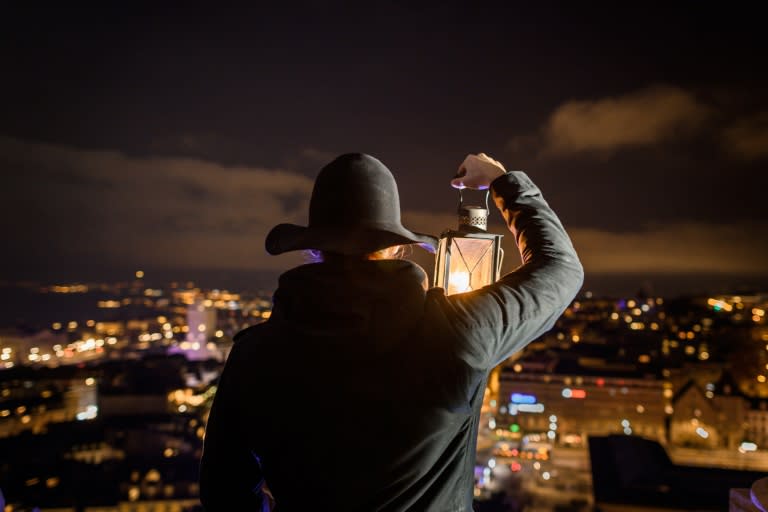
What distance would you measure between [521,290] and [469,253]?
43 centimetres

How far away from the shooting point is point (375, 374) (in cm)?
74

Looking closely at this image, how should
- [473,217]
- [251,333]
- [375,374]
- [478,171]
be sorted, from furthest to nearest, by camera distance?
[473,217] → [478,171] → [251,333] → [375,374]

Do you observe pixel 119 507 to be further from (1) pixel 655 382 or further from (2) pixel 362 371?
(1) pixel 655 382

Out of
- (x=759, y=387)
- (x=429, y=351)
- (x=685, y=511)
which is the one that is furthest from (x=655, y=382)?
(x=429, y=351)

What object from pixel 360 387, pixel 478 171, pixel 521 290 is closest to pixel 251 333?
pixel 360 387

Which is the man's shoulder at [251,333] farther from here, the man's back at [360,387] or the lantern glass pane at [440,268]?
the lantern glass pane at [440,268]

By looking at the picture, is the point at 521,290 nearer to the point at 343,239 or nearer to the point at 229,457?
the point at 343,239

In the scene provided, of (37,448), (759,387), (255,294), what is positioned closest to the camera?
(37,448)

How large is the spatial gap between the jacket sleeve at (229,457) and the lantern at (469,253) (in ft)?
1.87

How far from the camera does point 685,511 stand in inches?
573

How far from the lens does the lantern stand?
1.19 m

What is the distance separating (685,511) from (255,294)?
191ft

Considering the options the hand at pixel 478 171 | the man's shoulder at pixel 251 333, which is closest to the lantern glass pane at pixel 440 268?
the hand at pixel 478 171

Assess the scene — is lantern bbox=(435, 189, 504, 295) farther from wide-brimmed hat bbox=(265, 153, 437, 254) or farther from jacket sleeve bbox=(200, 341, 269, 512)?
jacket sleeve bbox=(200, 341, 269, 512)
